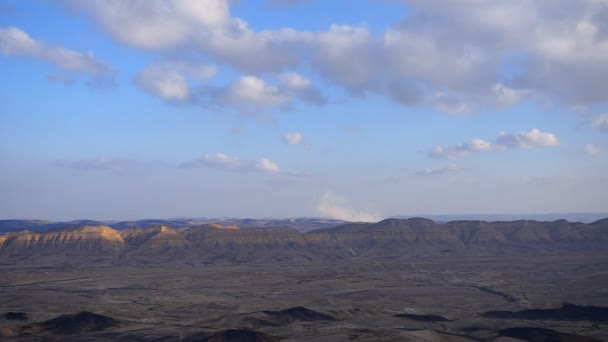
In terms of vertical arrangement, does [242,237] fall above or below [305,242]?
above

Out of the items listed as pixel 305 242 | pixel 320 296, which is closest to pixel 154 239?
pixel 305 242

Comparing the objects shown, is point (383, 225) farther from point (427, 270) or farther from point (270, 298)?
point (270, 298)

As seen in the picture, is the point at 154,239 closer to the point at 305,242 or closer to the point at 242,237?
the point at 242,237

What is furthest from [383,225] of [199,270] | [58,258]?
[58,258]

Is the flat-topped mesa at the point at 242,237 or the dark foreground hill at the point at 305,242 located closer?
the dark foreground hill at the point at 305,242

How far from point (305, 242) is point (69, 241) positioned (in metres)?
63.5

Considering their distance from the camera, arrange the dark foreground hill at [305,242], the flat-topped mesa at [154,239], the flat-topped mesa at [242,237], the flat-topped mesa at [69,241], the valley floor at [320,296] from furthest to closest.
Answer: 1. the flat-topped mesa at [242,237]
2. the flat-topped mesa at [154,239]
3. the flat-topped mesa at [69,241]
4. the dark foreground hill at [305,242]
5. the valley floor at [320,296]

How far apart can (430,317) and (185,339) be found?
26220 mm

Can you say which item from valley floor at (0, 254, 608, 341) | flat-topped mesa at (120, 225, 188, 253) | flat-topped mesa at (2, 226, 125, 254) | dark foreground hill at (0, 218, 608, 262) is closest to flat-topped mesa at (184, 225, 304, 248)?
dark foreground hill at (0, 218, 608, 262)

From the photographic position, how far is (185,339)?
51688mm

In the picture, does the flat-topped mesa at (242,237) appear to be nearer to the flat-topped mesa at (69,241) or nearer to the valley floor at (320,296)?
the flat-topped mesa at (69,241)

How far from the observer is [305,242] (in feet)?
556

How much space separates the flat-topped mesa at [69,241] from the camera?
158625 mm

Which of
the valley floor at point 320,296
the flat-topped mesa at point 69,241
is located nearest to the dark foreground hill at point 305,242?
the flat-topped mesa at point 69,241
